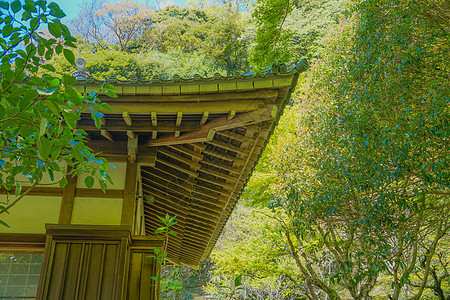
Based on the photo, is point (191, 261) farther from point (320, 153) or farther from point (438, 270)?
point (438, 270)

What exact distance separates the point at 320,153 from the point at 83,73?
538cm

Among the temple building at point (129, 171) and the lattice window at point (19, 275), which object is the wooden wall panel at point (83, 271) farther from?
the lattice window at point (19, 275)

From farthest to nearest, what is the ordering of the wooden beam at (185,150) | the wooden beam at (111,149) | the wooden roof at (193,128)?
the wooden beam at (185,150) → the wooden beam at (111,149) → the wooden roof at (193,128)

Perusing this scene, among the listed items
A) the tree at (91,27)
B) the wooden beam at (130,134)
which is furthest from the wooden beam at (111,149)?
the tree at (91,27)

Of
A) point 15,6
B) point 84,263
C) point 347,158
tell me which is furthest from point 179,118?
point 347,158

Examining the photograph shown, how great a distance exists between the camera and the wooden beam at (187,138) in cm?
363

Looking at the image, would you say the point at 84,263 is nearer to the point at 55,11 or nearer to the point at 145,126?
the point at 145,126

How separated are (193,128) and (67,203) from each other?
154 cm

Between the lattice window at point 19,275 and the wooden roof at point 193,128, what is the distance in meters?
1.40

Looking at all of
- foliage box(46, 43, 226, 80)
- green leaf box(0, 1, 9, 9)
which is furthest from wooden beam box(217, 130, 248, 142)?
foliage box(46, 43, 226, 80)

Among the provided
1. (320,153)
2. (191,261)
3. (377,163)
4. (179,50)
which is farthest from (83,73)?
(179,50)

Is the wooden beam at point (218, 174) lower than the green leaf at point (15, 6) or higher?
higher

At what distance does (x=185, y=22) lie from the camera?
25.9 metres

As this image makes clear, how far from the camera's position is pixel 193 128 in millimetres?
3715
